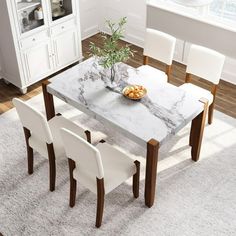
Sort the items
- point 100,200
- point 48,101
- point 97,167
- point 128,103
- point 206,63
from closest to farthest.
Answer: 1. point 97,167
2. point 100,200
3. point 128,103
4. point 48,101
5. point 206,63

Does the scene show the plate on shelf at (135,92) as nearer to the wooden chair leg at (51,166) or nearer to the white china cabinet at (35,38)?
the wooden chair leg at (51,166)

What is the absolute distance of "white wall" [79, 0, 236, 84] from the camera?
545cm

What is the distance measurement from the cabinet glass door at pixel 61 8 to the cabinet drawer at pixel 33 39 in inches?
10.4

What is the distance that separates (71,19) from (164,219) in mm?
2838

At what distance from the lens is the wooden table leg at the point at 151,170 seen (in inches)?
119

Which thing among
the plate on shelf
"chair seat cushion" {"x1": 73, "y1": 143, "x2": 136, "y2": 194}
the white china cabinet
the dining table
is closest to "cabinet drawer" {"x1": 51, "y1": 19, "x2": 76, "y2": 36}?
the white china cabinet

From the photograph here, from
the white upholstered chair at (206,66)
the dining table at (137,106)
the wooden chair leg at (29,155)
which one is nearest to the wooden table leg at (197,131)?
the dining table at (137,106)

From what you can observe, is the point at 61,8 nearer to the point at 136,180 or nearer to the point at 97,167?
the point at 136,180

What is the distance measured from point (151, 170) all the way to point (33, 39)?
7.66 ft

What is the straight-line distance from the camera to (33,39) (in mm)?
4609

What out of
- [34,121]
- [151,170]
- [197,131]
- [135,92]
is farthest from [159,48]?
[34,121]

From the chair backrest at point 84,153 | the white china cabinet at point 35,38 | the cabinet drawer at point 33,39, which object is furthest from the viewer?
the cabinet drawer at point 33,39

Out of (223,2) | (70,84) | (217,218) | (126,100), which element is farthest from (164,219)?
(223,2)

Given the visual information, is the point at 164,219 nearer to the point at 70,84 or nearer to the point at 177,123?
the point at 177,123
